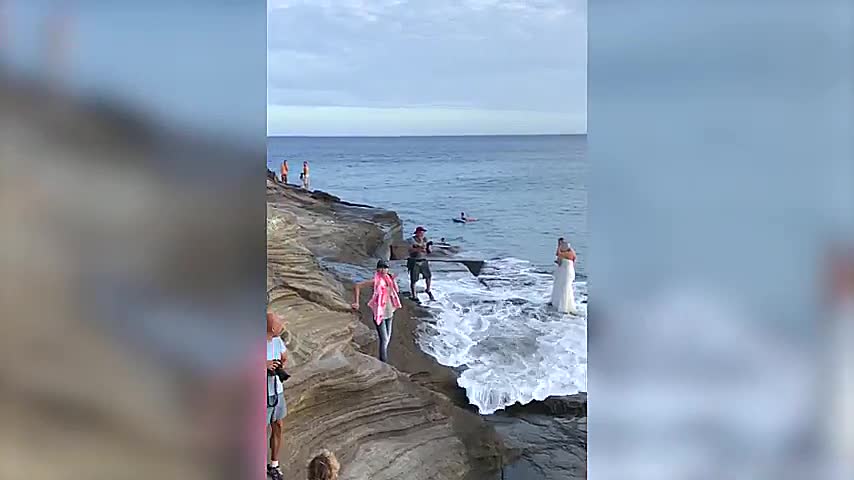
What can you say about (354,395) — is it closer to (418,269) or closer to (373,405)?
(373,405)

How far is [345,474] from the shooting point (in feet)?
12.8

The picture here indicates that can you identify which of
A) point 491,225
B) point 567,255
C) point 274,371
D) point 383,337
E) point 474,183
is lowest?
point 383,337

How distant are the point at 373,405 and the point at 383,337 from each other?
814mm

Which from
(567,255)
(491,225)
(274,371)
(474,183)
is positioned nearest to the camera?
(274,371)

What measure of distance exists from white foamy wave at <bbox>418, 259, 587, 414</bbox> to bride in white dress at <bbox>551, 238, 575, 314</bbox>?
0.22 feet

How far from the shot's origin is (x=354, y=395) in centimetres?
433

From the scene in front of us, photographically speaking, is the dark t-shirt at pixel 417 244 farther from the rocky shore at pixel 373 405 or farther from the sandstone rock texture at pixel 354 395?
the sandstone rock texture at pixel 354 395

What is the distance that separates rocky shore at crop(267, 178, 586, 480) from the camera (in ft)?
13.4

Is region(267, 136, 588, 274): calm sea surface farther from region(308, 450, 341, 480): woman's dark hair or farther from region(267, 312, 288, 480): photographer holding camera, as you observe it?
region(267, 312, 288, 480): photographer holding camera

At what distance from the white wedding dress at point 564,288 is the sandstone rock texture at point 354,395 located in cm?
112

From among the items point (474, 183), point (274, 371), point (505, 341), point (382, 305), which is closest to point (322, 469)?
point (274, 371)

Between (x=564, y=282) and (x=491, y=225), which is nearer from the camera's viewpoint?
(x=564, y=282)
